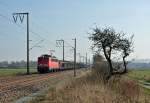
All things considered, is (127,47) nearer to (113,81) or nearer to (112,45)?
(112,45)

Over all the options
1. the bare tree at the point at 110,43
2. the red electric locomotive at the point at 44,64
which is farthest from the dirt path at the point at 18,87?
the red electric locomotive at the point at 44,64

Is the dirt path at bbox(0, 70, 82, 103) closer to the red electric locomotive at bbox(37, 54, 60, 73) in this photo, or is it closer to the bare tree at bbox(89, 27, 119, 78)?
the bare tree at bbox(89, 27, 119, 78)

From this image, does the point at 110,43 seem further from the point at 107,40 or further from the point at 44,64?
the point at 44,64

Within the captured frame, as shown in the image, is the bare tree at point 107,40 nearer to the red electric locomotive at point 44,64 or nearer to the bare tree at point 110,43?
the bare tree at point 110,43

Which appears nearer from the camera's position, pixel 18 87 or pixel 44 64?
pixel 18 87

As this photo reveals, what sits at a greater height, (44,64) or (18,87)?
(44,64)

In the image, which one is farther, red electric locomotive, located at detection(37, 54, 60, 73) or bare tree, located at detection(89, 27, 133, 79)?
red electric locomotive, located at detection(37, 54, 60, 73)

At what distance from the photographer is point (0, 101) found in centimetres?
2088

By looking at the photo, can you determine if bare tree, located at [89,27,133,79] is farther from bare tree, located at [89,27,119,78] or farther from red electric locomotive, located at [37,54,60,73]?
red electric locomotive, located at [37,54,60,73]

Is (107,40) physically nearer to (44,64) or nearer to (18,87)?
(18,87)

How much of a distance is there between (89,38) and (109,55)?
2589 mm

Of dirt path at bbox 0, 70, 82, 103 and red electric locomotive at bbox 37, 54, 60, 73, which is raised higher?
red electric locomotive at bbox 37, 54, 60, 73

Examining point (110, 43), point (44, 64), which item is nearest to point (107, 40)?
point (110, 43)

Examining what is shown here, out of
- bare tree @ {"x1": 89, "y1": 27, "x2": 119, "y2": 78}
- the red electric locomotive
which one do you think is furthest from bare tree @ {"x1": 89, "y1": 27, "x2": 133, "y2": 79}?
the red electric locomotive
